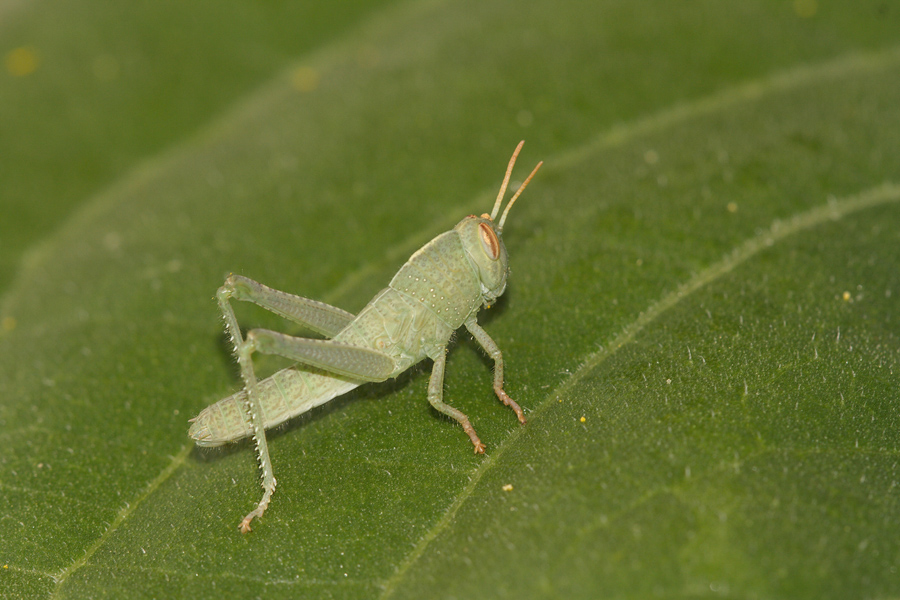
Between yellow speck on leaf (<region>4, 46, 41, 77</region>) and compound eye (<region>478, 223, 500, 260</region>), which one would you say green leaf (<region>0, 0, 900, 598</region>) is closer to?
yellow speck on leaf (<region>4, 46, 41, 77</region>)

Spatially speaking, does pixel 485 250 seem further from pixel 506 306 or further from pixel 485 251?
pixel 506 306

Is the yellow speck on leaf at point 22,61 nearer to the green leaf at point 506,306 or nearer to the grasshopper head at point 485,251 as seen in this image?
the green leaf at point 506,306

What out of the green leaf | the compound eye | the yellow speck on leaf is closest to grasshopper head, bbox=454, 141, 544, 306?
the compound eye

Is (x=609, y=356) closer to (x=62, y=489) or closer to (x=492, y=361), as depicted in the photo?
(x=492, y=361)

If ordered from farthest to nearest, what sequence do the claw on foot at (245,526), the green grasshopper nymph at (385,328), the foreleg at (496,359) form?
the green grasshopper nymph at (385,328), the foreleg at (496,359), the claw on foot at (245,526)

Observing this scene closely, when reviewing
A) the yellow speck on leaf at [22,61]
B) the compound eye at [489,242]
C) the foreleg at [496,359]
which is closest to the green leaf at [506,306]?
the foreleg at [496,359]

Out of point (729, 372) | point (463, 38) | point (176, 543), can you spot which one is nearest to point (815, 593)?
point (729, 372)
